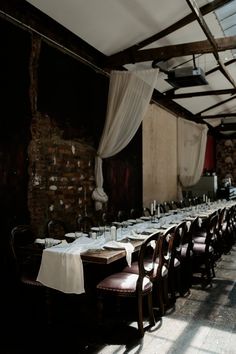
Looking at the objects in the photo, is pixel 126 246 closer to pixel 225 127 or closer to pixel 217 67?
pixel 217 67

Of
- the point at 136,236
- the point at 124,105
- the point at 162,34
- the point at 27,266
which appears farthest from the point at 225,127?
the point at 27,266

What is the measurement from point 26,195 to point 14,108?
41.3 inches

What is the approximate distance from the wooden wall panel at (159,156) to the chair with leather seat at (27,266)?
4113 millimetres

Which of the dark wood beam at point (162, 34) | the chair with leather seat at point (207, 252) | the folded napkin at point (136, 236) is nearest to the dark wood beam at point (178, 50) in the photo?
the dark wood beam at point (162, 34)

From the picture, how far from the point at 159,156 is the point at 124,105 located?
3.71 meters

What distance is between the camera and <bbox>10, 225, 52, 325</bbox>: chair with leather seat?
11.4 ft

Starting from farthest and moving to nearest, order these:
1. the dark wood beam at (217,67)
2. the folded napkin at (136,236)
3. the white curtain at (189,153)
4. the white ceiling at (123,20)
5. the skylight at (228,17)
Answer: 1. the white curtain at (189,153)
2. the dark wood beam at (217,67)
3. the skylight at (228,17)
4. the white ceiling at (123,20)
5. the folded napkin at (136,236)

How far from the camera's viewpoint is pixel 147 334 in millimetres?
3270

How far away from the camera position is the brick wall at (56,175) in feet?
14.9

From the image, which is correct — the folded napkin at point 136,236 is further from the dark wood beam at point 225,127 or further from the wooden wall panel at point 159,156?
the dark wood beam at point 225,127

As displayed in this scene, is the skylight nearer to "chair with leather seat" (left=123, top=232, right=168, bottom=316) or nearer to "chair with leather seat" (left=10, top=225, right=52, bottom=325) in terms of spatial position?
"chair with leather seat" (left=123, top=232, right=168, bottom=316)

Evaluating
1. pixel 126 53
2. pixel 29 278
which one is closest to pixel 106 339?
pixel 29 278

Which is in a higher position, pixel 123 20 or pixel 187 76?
pixel 123 20

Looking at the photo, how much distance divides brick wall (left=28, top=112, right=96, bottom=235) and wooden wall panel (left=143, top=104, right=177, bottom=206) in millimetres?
2631
